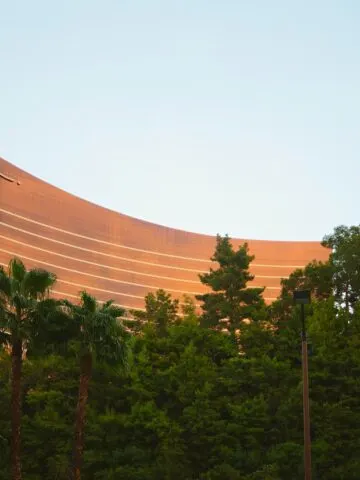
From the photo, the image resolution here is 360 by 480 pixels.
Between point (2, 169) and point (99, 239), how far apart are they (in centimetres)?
1791

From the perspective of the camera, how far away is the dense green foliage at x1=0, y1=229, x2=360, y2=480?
39.7 m

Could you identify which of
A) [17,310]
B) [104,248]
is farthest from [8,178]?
[17,310]

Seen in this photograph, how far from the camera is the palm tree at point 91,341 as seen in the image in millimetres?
32312

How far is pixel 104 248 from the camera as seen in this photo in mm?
112562

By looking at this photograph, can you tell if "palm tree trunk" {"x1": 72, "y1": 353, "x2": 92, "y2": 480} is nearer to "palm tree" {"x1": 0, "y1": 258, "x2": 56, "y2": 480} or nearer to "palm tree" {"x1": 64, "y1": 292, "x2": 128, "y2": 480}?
"palm tree" {"x1": 64, "y1": 292, "x2": 128, "y2": 480}

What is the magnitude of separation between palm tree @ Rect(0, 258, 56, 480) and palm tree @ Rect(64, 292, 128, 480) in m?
1.57

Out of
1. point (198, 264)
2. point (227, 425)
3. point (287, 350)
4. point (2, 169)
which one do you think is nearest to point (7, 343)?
point (227, 425)

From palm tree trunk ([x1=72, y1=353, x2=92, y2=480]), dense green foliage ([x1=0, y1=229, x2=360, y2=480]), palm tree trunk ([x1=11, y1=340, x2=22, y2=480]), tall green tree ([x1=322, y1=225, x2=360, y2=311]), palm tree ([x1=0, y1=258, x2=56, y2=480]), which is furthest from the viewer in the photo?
tall green tree ([x1=322, y1=225, x2=360, y2=311])

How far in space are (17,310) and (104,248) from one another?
81.1 m

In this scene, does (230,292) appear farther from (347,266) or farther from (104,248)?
(104,248)

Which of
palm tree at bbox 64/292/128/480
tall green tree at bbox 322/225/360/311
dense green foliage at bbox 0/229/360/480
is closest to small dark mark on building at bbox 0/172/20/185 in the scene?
tall green tree at bbox 322/225/360/311

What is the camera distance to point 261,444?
42.1 m

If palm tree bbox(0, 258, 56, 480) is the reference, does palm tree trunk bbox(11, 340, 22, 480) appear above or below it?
below

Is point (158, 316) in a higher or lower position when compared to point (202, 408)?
higher
